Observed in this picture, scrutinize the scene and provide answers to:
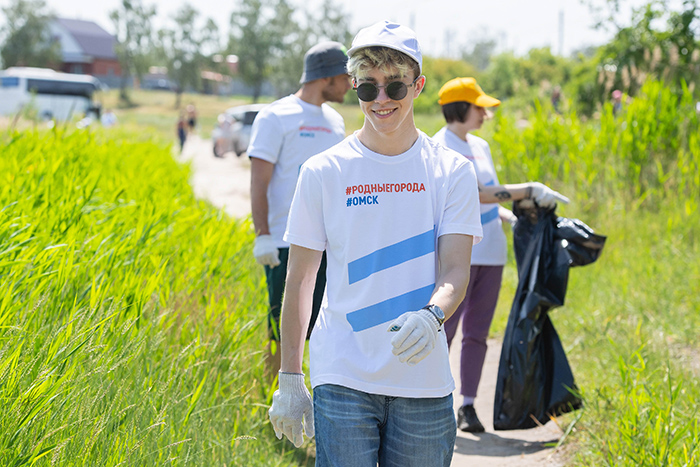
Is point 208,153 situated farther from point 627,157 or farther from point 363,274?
point 363,274

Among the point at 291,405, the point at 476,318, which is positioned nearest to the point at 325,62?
the point at 476,318

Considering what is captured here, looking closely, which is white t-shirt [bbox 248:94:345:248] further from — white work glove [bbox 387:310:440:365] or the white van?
the white van

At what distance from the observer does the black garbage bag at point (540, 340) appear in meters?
4.22

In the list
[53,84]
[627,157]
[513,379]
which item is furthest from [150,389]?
[53,84]

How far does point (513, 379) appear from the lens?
423cm

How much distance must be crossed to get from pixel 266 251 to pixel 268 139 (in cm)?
57

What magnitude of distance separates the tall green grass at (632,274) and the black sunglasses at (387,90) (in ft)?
6.24

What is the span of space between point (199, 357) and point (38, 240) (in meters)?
1.05

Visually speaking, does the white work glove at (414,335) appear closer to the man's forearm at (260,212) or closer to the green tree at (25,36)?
the man's forearm at (260,212)

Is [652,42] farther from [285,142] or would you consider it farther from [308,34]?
[308,34]

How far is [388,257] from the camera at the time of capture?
7.16ft

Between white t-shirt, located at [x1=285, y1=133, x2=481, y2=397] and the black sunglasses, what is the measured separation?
0.14 meters

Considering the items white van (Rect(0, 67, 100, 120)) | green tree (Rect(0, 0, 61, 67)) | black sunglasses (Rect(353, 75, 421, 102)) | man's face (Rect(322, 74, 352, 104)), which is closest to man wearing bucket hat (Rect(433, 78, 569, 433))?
man's face (Rect(322, 74, 352, 104))

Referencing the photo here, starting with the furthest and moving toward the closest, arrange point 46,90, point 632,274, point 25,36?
point 25,36
point 46,90
point 632,274
